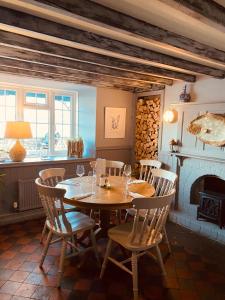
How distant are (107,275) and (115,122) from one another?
283 cm

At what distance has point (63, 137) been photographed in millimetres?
4637

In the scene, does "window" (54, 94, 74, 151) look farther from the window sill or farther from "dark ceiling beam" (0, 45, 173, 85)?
"dark ceiling beam" (0, 45, 173, 85)

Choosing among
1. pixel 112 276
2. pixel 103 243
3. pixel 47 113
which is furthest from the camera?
pixel 47 113

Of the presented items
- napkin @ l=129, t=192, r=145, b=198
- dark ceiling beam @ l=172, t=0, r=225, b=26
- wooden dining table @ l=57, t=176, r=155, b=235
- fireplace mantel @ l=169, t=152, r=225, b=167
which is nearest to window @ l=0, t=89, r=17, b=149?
wooden dining table @ l=57, t=176, r=155, b=235

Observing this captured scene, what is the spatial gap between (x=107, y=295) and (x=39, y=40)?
2.43 meters

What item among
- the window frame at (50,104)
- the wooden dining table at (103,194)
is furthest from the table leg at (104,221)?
the window frame at (50,104)

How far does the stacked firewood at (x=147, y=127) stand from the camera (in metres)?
4.41

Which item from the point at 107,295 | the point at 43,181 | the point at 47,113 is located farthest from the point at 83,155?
→ the point at 107,295

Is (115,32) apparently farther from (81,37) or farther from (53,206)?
(53,206)

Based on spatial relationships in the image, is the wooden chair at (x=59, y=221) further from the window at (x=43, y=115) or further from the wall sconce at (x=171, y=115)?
the wall sconce at (x=171, y=115)

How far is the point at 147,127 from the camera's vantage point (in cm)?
459

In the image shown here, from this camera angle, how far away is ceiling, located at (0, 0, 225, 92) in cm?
158

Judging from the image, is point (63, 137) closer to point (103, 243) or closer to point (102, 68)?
point (102, 68)

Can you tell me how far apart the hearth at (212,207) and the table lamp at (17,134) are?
271 centimetres
